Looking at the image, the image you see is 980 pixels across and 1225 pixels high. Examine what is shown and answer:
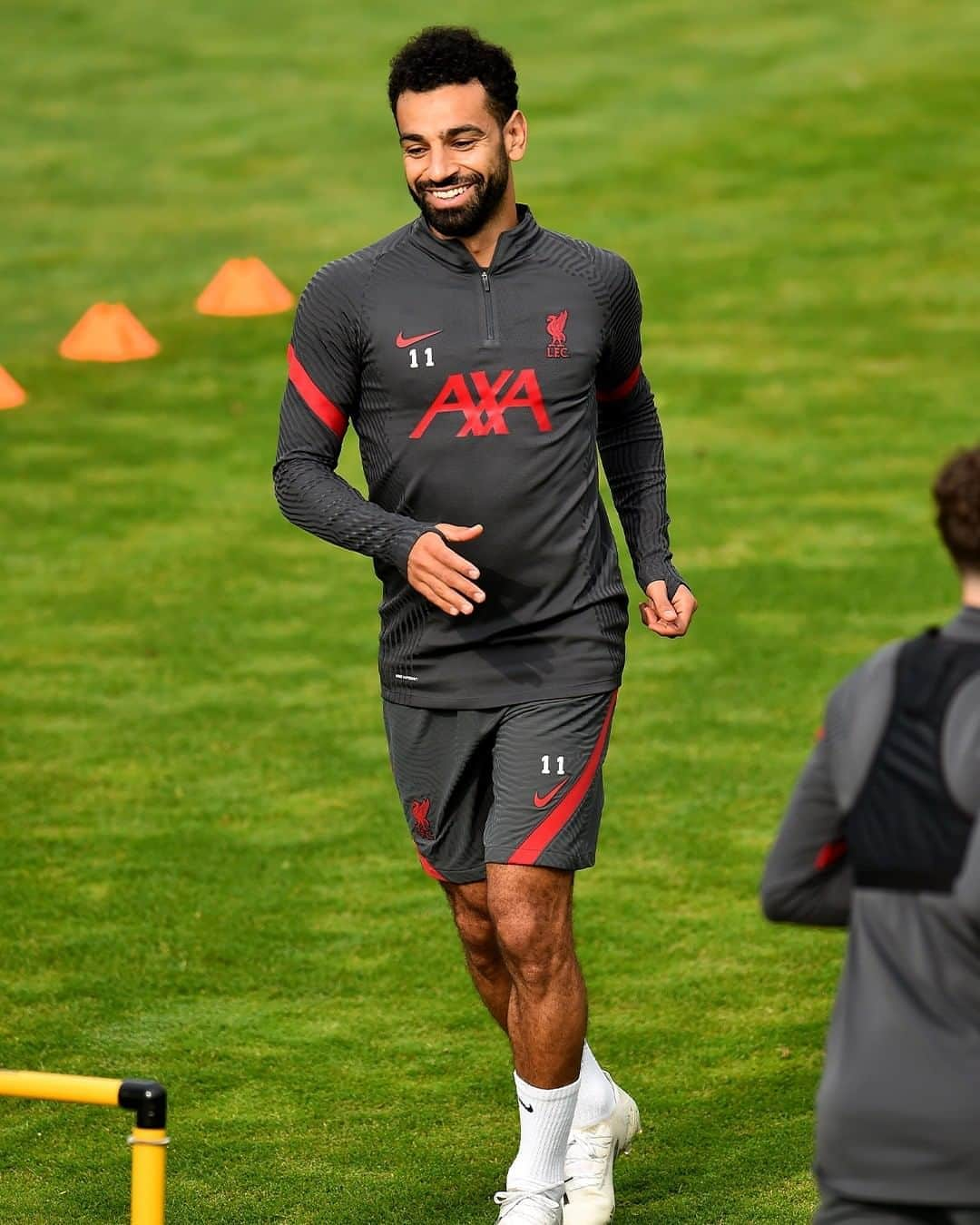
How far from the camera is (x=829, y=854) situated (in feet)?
11.4

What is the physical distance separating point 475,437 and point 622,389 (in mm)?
576

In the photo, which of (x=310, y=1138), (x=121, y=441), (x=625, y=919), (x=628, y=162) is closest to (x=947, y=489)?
(x=310, y=1138)

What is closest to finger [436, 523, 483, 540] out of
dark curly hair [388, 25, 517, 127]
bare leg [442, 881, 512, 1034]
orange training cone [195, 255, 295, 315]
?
bare leg [442, 881, 512, 1034]

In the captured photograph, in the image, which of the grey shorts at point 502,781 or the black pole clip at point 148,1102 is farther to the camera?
the grey shorts at point 502,781

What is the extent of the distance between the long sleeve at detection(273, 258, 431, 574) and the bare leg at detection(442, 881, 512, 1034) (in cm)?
83

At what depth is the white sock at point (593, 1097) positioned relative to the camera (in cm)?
545

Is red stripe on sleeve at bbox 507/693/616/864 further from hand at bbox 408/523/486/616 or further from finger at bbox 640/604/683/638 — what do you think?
hand at bbox 408/523/486/616

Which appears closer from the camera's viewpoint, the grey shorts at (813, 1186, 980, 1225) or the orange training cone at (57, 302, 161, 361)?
the grey shorts at (813, 1186, 980, 1225)

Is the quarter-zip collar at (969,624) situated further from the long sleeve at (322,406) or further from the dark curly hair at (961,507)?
the long sleeve at (322,406)

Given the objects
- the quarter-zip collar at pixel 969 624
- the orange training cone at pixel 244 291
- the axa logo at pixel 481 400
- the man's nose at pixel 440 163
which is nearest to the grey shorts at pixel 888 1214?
the quarter-zip collar at pixel 969 624

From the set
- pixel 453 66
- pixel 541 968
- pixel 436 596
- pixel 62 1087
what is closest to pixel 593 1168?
pixel 541 968

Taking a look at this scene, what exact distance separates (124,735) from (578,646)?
4.49 m

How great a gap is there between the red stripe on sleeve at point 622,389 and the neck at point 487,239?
470 millimetres

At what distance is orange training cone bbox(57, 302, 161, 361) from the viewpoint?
536 inches
